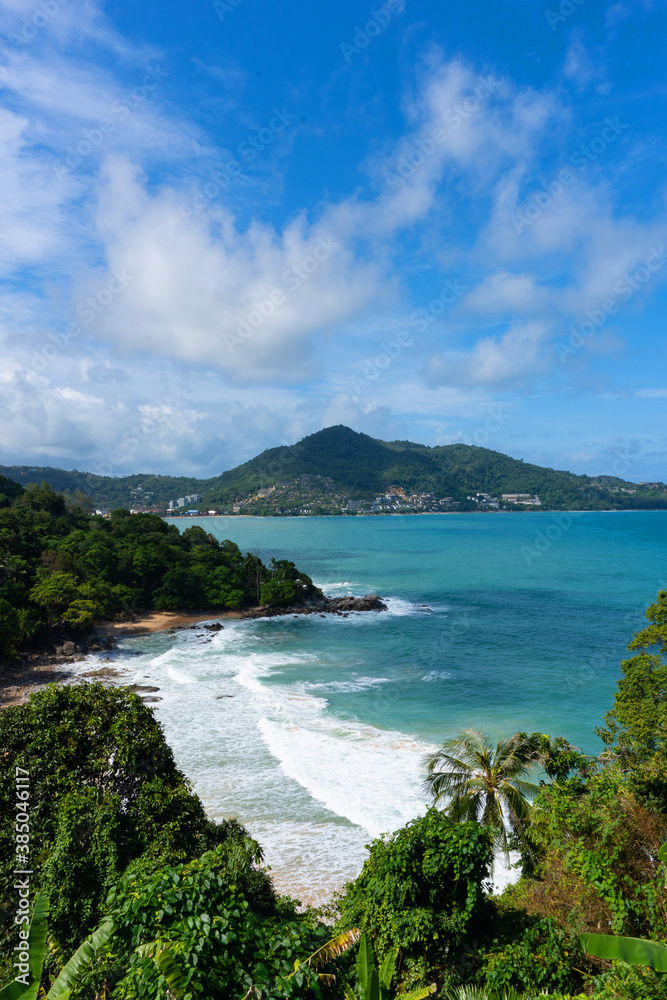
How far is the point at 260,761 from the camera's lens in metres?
21.2

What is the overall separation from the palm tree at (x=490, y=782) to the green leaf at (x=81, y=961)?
10407 mm

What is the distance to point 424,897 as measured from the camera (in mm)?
8789

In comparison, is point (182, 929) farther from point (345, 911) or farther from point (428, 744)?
point (428, 744)

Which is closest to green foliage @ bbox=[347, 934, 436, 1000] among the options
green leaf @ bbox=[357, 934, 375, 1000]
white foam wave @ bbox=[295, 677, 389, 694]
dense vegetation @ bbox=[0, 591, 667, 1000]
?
green leaf @ bbox=[357, 934, 375, 1000]

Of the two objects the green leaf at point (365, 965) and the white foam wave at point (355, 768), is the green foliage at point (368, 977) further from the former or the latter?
the white foam wave at point (355, 768)

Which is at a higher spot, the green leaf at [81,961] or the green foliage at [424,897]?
the green leaf at [81,961]

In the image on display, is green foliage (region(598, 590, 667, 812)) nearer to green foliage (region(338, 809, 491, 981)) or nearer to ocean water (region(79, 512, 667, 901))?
ocean water (region(79, 512, 667, 901))

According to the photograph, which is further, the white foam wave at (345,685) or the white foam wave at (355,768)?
the white foam wave at (345,685)

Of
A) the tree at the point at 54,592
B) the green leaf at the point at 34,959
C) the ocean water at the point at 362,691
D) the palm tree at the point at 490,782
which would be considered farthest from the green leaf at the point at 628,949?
the tree at the point at 54,592

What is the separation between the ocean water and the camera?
17828 millimetres

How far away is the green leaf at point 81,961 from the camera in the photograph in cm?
538

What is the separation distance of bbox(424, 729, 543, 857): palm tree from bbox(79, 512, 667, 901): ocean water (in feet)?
11.3

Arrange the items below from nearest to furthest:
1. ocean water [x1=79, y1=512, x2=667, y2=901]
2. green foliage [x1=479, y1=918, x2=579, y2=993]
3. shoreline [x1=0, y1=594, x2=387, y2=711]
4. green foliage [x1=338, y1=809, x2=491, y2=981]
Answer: green foliage [x1=479, y1=918, x2=579, y2=993]
green foliage [x1=338, y1=809, x2=491, y2=981]
ocean water [x1=79, y1=512, x2=667, y2=901]
shoreline [x1=0, y1=594, x2=387, y2=711]

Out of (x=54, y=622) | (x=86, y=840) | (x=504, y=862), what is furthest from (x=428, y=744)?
(x=54, y=622)
